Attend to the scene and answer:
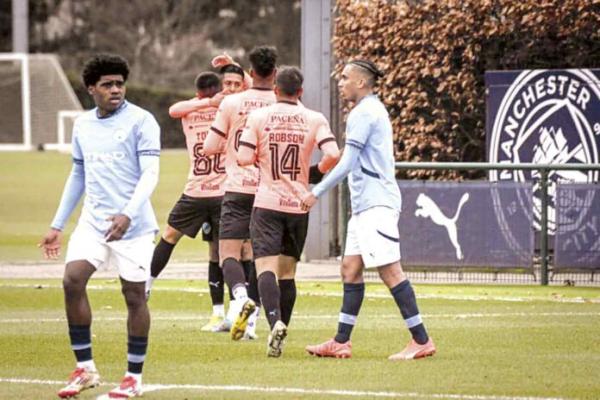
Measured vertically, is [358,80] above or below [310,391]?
above

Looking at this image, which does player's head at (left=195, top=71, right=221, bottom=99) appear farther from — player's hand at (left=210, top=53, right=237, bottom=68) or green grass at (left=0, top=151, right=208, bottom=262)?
green grass at (left=0, top=151, right=208, bottom=262)

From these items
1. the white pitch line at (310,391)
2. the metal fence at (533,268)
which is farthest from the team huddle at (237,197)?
the metal fence at (533,268)

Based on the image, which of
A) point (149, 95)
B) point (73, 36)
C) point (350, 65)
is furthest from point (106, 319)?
point (73, 36)

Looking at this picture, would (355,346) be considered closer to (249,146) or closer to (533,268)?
(249,146)

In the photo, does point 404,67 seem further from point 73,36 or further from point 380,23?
point 73,36

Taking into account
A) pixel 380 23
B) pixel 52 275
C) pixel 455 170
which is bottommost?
pixel 52 275

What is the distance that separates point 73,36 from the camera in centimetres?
7712

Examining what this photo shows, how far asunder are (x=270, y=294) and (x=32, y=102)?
47266 millimetres

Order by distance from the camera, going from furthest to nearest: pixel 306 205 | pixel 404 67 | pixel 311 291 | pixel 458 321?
pixel 404 67, pixel 311 291, pixel 458 321, pixel 306 205

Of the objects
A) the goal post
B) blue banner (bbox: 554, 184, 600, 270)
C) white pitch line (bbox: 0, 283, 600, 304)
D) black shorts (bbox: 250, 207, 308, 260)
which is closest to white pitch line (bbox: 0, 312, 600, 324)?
white pitch line (bbox: 0, 283, 600, 304)

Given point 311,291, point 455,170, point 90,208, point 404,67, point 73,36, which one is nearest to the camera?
point 90,208

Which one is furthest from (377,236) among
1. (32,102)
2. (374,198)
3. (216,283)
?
(32,102)

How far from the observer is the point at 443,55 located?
20.2 m

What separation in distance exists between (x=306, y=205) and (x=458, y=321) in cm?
327
